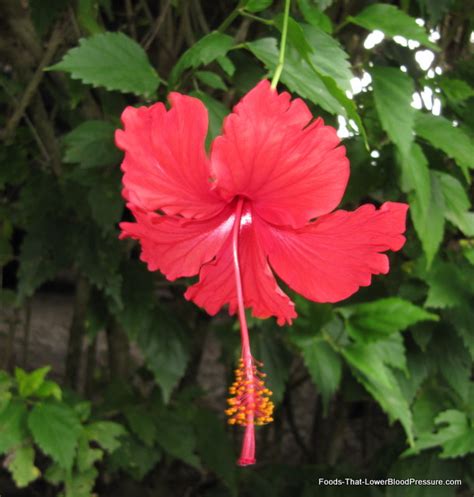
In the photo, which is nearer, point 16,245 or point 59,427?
point 59,427

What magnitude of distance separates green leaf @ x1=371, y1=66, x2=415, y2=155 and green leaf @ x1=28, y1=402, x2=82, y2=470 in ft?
2.09

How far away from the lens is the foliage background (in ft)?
3.31

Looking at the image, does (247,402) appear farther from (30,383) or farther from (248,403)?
(30,383)

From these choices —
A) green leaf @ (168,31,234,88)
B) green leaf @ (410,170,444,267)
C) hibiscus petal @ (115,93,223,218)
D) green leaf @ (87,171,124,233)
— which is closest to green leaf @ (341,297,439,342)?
green leaf @ (410,170,444,267)

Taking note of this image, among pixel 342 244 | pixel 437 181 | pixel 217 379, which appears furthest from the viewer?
pixel 217 379

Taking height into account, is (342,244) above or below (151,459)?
above

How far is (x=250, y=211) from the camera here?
0.63m

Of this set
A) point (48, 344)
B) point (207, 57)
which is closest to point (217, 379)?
point (48, 344)

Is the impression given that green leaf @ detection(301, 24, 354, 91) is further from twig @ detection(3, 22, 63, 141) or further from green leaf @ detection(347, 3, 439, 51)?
twig @ detection(3, 22, 63, 141)

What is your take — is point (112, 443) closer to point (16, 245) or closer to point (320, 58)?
point (320, 58)

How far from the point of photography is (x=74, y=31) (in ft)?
4.13

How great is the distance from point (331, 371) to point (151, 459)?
376mm

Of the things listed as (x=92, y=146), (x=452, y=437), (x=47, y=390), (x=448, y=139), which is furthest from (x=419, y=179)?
(x=47, y=390)

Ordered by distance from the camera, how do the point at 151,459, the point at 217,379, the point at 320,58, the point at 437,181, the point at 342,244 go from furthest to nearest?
the point at 217,379
the point at 151,459
the point at 437,181
the point at 320,58
the point at 342,244
